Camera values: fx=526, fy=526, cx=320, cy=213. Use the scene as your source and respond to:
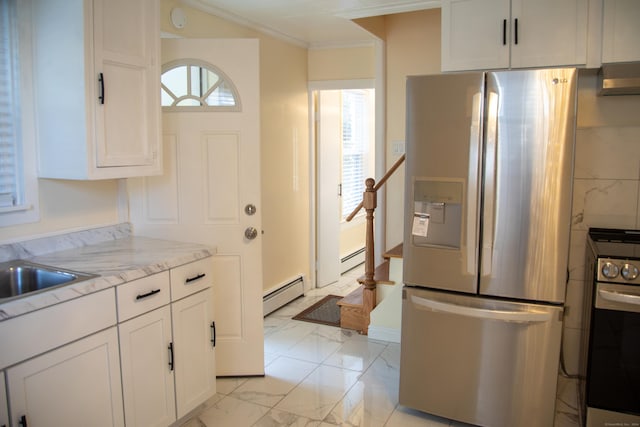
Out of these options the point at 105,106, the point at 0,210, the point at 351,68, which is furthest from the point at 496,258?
the point at 351,68

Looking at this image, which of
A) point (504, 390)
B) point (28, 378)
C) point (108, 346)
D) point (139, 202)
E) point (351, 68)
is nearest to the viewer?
point (28, 378)

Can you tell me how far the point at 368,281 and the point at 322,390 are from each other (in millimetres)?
973

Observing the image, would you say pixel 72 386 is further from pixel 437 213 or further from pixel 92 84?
pixel 437 213

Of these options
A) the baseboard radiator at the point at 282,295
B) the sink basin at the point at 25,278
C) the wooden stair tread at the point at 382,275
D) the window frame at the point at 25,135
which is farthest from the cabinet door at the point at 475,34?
the baseboard radiator at the point at 282,295

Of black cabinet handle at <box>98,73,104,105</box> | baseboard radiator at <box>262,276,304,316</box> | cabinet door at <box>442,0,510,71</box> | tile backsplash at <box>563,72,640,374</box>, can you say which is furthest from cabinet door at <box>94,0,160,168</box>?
tile backsplash at <box>563,72,640,374</box>

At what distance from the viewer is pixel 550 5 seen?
2.59m

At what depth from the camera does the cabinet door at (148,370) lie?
2254 mm

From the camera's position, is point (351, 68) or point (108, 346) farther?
point (351, 68)

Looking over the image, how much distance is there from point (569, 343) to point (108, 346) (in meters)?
2.56

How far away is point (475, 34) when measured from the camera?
2748 mm

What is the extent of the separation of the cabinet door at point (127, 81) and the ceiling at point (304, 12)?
792 millimetres

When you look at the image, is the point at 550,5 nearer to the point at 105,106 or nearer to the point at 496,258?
the point at 496,258

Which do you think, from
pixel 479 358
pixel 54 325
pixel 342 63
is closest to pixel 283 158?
pixel 342 63

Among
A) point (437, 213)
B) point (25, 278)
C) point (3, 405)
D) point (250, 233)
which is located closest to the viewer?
point (3, 405)
